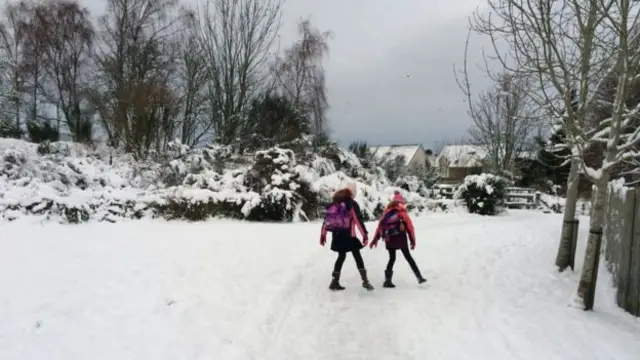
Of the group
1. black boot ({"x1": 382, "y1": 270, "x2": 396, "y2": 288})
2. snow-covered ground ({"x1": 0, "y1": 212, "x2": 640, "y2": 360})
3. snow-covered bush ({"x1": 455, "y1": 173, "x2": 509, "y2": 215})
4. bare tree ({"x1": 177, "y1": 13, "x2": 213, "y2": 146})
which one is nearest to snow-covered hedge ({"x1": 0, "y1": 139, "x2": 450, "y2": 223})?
snow-covered ground ({"x1": 0, "y1": 212, "x2": 640, "y2": 360})

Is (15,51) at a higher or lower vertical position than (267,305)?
higher

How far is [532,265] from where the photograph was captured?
8.95 meters

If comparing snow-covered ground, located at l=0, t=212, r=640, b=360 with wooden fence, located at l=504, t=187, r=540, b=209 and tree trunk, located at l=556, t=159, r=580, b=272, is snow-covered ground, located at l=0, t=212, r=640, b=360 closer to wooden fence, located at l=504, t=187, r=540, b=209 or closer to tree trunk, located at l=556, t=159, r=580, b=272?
tree trunk, located at l=556, t=159, r=580, b=272

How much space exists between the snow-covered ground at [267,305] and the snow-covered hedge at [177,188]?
1.70 meters

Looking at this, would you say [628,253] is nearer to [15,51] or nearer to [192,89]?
[192,89]

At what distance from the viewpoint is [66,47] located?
1215 inches

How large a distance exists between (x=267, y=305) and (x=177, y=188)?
792 cm

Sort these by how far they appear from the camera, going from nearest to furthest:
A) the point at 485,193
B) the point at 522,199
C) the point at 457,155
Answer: the point at 485,193, the point at 522,199, the point at 457,155

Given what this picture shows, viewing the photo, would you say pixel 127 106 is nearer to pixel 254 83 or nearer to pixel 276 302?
pixel 254 83

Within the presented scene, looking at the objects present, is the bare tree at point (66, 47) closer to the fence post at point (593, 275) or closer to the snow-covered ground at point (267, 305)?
the snow-covered ground at point (267, 305)

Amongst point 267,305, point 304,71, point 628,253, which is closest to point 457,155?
point 304,71

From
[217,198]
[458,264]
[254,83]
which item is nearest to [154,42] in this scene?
[254,83]

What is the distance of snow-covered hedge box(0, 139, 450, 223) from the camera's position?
1149cm

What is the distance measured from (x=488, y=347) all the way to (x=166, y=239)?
6656 mm
